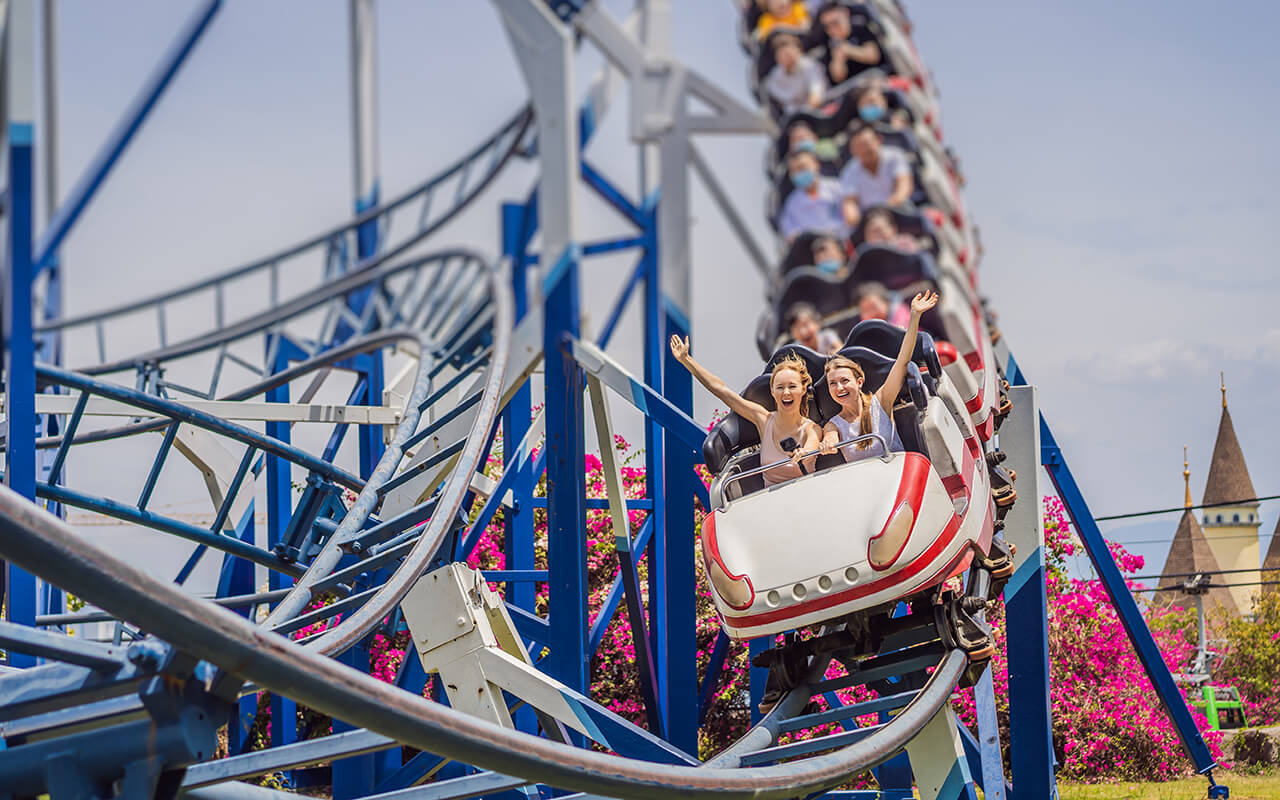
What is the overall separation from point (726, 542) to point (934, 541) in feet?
1.91

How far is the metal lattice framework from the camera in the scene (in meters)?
1.96

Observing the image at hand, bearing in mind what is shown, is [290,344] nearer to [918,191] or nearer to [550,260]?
[918,191]

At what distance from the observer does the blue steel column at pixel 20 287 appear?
301 cm

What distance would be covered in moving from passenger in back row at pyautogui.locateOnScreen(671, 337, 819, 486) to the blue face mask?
4.76 meters

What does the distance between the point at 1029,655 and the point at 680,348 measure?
1576 millimetres

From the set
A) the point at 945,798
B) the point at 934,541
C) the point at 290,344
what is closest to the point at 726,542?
the point at 934,541

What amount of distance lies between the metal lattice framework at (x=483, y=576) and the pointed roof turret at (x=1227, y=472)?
1798 cm

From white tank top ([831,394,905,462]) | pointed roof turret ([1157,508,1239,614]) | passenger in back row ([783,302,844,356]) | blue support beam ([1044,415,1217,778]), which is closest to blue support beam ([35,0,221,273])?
white tank top ([831,394,905,462])

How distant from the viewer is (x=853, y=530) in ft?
11.7

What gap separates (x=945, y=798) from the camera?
364 centimetres

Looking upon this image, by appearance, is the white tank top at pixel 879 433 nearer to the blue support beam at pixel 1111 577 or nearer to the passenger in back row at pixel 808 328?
the blue support beam at pixel 1111 577

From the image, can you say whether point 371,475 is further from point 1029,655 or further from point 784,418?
point 1029,655

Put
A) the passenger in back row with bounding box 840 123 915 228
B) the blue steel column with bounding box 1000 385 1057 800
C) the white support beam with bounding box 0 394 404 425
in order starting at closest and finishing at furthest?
the blue steel column with bounding box 1000 385 1057 800 → the white support beam with bounding box 0 394 404 425 → the passenger in back row with bounding box 840 123 915 228

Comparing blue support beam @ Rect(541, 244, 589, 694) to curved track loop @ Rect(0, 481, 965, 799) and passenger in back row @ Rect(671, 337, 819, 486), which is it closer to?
passenger in back row @ Rect(671, 337, 819, 486)
